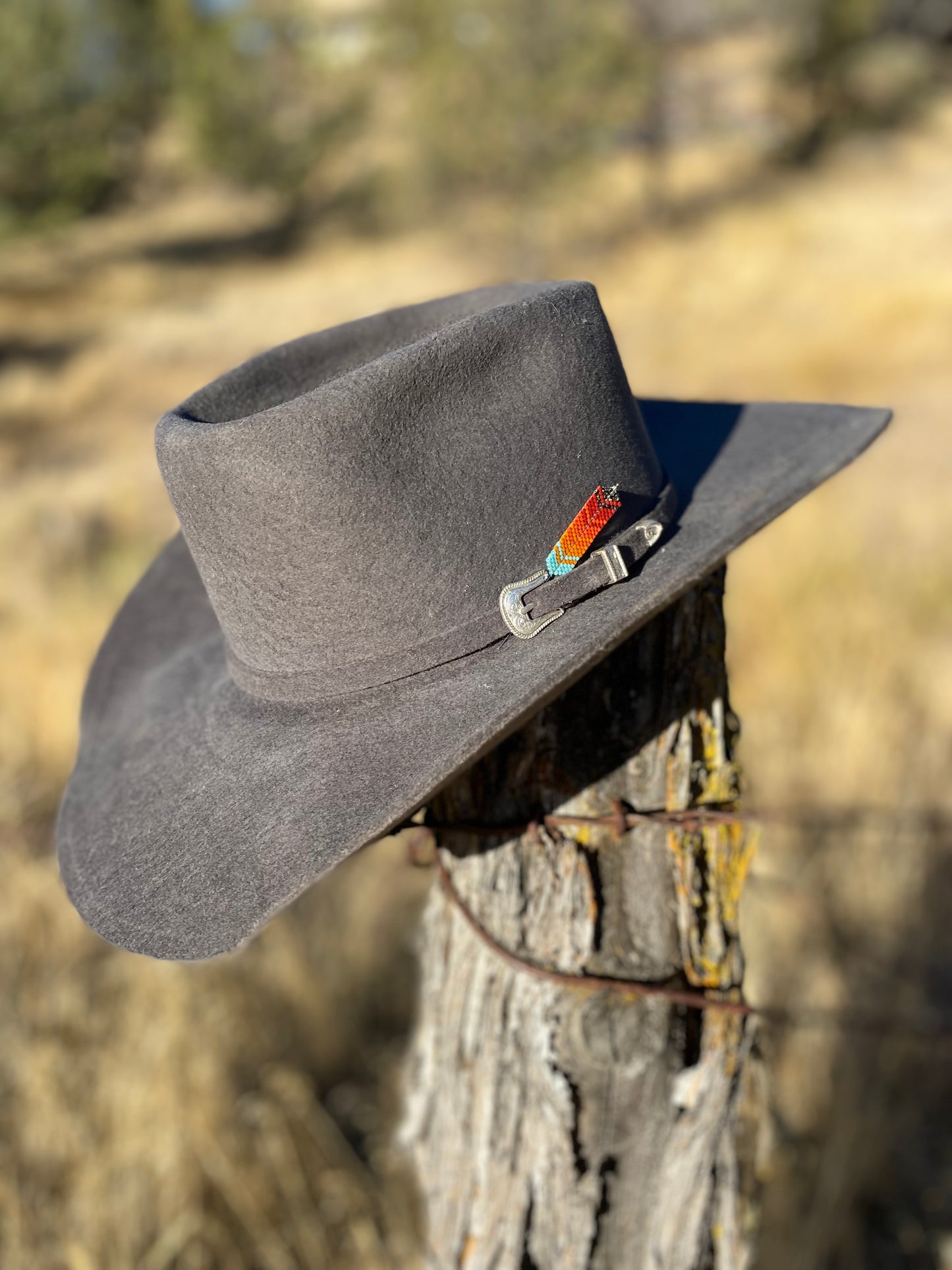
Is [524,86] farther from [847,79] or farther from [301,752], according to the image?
[301,752]

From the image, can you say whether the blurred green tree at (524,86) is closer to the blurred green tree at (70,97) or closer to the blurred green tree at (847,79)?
the blurred green tree at (847,79)

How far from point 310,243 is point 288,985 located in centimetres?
2500

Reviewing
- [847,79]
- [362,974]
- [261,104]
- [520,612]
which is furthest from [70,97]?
[520,612]

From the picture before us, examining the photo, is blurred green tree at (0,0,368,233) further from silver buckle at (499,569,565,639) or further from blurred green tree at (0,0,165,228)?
silver buckle at (499,569,565,639)

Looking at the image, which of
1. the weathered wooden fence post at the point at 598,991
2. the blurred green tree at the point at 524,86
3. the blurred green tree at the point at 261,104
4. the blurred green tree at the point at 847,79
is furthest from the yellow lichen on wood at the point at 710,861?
the blurred green tree at the point at 261,104

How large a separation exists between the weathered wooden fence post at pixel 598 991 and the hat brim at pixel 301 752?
0.17 m

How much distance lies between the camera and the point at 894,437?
7418 millimetres

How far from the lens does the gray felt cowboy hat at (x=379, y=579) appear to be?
1120mm

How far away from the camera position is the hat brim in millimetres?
1092

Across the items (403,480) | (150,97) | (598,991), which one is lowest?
(598,991)

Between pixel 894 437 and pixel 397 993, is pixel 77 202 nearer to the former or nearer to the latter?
pixel 894 437

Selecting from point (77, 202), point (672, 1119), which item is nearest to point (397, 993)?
point (672, 1119)

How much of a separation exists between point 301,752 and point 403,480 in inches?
14.8

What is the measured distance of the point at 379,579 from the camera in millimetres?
1185
